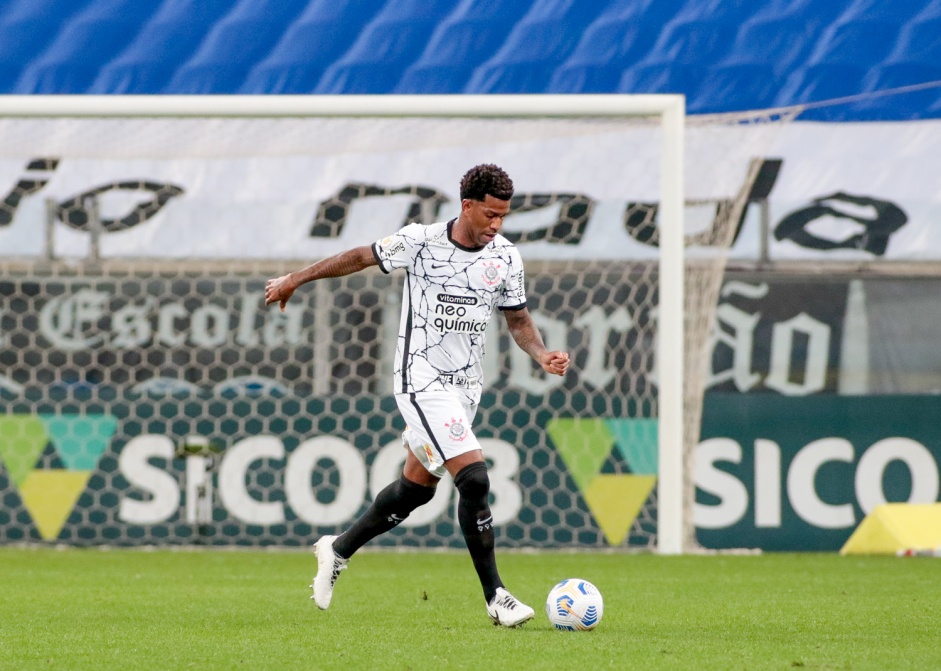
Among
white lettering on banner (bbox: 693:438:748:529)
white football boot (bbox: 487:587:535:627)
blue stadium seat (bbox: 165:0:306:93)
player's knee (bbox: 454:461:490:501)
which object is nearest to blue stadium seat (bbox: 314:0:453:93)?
blue stadium seat (bbox: 165:0:306:93)

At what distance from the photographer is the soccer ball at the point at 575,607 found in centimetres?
482

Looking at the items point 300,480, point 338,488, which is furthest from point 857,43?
point 300,480

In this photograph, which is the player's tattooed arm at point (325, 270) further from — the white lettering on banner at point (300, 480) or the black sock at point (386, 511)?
the white lettering on banner at point (300, 480)

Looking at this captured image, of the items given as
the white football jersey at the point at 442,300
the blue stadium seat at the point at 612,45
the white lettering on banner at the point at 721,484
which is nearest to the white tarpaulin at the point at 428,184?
the blue stadium seat at the point at 612,45

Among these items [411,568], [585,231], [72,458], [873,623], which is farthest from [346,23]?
[873,623]

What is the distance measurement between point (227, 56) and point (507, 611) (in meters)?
6.24

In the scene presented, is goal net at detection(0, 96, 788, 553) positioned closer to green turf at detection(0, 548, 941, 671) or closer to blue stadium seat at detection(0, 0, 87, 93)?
green turf at detection(0, 548, 941, 671)

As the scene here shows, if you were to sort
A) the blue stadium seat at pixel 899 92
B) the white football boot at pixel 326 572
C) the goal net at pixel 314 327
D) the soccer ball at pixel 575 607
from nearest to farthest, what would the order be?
the soccer ball at pixel 575 607
the white football boot at pixel 326 572
the goal net at pixel 314 327
the blue stadium seat at pixel 899 92

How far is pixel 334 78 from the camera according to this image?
33.3 ft

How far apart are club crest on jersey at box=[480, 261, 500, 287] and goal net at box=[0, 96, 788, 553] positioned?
3.52 metres

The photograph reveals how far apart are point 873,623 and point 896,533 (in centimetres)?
344

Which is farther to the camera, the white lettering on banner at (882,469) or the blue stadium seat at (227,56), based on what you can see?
the blue stadium seat at (227,56)

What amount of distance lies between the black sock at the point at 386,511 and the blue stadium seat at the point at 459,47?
16.8 feet

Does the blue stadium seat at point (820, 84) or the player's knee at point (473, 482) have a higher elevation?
the blue stadium seat at point (820, 84)
